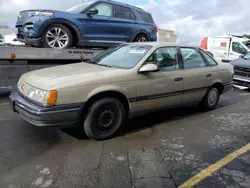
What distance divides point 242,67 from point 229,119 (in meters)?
3.92

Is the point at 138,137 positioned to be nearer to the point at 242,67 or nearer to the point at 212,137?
the point at 212,137

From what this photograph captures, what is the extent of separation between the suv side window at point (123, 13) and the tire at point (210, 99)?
3.60 meters

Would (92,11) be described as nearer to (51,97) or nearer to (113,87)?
(113,87)

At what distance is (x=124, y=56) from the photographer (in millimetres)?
4312

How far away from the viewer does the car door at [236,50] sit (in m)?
14.8

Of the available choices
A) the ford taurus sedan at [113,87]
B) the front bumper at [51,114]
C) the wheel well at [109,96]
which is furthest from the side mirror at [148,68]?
the front bumper at [51,114]

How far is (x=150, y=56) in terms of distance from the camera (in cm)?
415

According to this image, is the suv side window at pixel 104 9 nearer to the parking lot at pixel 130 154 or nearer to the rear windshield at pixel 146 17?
the rear windshield at pixel 146 17

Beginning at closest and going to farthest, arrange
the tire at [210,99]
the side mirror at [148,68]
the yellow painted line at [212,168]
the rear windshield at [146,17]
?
the yellow painted line at [212,168]
the side mirror at [148,68]
the tire at [210,99]
the rear windshield at [146,17]

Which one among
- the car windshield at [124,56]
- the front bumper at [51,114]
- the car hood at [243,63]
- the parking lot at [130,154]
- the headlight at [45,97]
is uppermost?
the car windshield at [124,56]

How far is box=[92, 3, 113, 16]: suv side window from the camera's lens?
6.77 metres

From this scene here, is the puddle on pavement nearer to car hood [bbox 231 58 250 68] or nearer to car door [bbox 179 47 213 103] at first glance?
car door [bbox 179 47 213 103]

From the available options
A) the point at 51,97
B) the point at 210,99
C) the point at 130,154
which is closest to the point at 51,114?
the point at 51,97

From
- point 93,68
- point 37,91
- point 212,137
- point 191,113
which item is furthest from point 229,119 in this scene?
point 37,91
